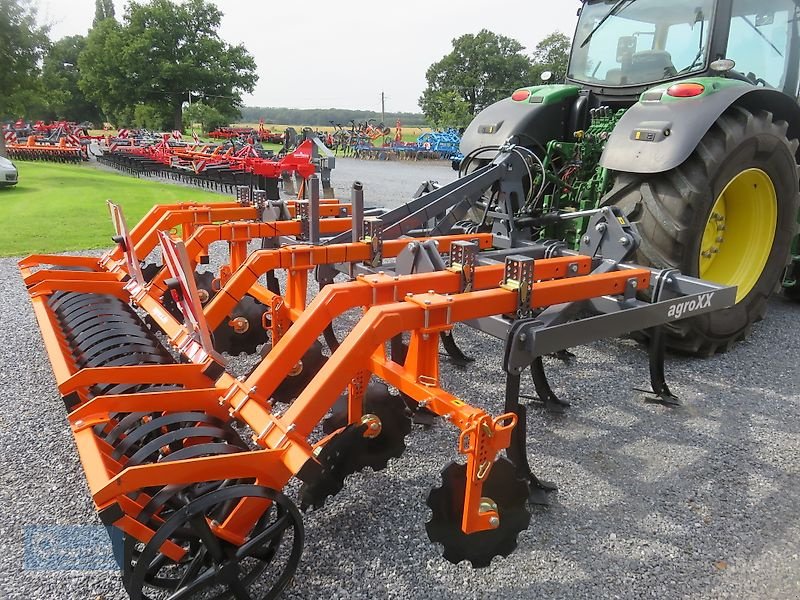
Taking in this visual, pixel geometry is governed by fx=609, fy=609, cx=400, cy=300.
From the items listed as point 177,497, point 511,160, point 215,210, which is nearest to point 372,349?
point 177,497

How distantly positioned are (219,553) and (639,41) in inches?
171

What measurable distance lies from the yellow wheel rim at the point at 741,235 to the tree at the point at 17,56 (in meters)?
16.6

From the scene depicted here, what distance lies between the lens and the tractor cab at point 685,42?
3.80 meters

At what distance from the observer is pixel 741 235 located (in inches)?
153

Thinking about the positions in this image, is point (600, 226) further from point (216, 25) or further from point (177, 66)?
point (216, 25)

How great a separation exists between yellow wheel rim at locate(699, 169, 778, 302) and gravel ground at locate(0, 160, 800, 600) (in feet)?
2.28

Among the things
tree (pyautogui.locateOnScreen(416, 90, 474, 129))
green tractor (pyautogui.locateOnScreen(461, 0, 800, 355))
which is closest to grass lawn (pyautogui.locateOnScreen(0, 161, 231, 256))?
green tractor (pyautogui.locateOnScreen(461, 0, 800, 355))

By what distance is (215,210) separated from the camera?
3814 millimetres

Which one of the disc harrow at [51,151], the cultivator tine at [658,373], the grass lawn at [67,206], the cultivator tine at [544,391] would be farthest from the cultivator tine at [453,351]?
the disc harrow at [51,151]

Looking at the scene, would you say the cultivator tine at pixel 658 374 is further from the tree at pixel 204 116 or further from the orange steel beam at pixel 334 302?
the tree at pixel 204 116

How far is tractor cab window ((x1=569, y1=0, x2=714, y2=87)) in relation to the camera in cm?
388

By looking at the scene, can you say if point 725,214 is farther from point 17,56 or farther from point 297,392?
point 17,56

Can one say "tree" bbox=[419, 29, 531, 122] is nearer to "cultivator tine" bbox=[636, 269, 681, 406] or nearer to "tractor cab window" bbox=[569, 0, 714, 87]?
"tractor cab window" bbox=[569, 0, 714, 87]

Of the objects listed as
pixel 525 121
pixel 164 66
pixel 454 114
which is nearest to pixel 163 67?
pixel 164 66
